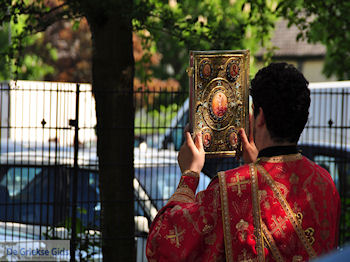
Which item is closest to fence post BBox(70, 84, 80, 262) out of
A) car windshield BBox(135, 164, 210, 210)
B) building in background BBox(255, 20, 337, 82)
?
car windshield BBox(135, 164, 210, 210)

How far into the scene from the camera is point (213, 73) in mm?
3527

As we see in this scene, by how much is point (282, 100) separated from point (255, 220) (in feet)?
1.78

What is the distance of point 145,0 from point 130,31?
57cm

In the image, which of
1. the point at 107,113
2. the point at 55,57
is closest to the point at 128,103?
the point at 107,113

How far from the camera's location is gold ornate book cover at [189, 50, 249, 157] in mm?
3426

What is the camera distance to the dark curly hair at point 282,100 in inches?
114

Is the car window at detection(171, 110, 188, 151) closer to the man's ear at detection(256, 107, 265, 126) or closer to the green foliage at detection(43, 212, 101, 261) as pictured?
the green foliage at detection(43, 212, 101, 261)

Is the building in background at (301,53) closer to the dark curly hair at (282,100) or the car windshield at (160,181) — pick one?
the car windshield at (160,181)

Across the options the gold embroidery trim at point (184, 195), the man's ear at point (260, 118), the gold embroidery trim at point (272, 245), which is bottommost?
the gold embroidery trim at point (272, 245)

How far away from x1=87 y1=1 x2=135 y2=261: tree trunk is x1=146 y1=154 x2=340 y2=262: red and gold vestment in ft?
12.4

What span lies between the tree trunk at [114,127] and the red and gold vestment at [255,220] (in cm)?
378

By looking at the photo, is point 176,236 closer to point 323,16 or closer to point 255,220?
point 255,220

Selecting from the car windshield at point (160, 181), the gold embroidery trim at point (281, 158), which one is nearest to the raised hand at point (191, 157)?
the gold embroidery trim at point (281, 158)

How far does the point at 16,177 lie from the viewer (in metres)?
7.61
